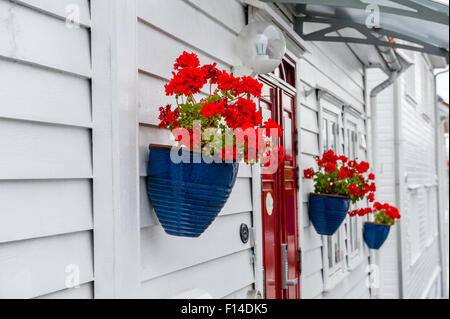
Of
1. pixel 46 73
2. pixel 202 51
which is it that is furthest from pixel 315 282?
pixel 46 73

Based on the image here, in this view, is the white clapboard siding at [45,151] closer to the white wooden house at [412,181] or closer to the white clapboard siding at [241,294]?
the white clapboard siding at [241,294]

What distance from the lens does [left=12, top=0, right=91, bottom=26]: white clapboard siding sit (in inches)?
59.4

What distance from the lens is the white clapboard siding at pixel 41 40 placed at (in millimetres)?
1410

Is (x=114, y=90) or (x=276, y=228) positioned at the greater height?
(x=114, y=90)

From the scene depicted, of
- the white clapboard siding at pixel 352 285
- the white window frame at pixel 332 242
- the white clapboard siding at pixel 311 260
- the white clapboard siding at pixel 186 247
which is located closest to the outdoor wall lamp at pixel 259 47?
the white clapboard siding at pixel 186 247

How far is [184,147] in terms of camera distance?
187 centimetres

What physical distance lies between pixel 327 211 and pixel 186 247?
2.18 metres

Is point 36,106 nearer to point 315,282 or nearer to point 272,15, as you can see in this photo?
point 272,15

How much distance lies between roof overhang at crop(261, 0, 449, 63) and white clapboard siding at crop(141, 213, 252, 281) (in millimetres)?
1313

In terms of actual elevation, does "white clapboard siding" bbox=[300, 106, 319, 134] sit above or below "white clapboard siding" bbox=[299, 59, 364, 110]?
below

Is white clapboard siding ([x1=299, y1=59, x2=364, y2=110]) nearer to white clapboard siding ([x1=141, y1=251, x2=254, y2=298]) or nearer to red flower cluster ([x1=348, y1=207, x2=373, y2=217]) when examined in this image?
red flower cluster ([x1=348, y1=207, x2=373, y2=217])

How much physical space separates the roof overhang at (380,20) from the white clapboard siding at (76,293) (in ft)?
6.67

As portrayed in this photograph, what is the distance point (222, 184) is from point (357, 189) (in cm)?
247

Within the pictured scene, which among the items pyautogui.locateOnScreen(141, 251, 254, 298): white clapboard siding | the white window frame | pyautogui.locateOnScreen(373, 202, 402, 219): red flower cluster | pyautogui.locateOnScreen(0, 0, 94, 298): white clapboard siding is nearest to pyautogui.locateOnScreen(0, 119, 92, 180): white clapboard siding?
pyautogui.locateOnScreen(0, 0, 94, 298): white clapboard siding
